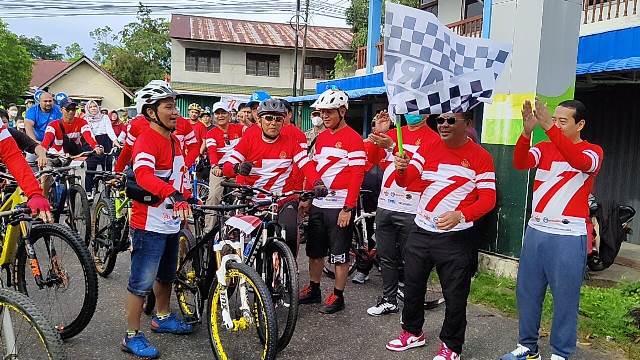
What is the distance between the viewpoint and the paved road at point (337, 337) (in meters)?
4.09

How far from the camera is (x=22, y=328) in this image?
9.23 feet

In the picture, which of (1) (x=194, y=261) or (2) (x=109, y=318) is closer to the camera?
(1) (x=194, y=261)

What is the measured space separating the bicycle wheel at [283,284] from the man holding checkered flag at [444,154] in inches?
33.6

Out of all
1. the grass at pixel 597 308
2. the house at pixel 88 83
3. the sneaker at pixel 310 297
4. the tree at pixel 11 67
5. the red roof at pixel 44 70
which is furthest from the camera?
the red roof at pixel 44 70

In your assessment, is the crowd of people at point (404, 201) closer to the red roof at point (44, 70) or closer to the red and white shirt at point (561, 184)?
the red and white shirt at point (561, 184)

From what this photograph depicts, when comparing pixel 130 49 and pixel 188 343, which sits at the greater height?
pixel 130 49

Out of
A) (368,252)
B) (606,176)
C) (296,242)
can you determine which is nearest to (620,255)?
(606,176)

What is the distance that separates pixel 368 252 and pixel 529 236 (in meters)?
2.62

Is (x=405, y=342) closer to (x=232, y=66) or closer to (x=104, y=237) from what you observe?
(x=104, y=237)

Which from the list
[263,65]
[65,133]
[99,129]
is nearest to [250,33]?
[263,65]

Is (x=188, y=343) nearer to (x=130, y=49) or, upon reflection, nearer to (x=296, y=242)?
(x=296, y=242)

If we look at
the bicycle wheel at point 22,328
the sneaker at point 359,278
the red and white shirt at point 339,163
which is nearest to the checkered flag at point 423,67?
the red and white shirt at point 339,163

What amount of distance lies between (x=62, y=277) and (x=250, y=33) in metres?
30.5

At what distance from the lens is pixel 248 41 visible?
31188 millimetres
